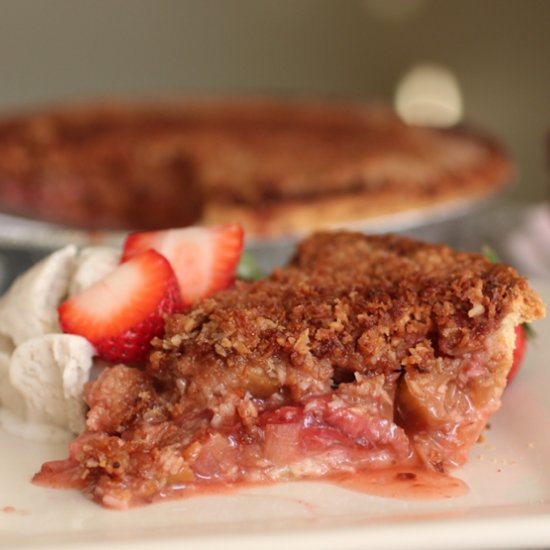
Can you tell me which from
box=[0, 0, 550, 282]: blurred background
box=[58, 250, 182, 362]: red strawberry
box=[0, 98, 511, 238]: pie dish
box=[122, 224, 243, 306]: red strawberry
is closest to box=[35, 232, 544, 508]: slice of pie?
box=[58, 250, 182, 362]: red strawberry

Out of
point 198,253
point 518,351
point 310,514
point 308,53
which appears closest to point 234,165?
point 198,253

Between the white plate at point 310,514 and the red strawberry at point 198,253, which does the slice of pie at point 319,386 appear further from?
the red strawberry at point 198,253

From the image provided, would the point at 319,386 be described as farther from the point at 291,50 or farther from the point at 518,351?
the point at 291,50

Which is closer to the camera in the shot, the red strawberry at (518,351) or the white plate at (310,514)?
the white plate at (310,514)

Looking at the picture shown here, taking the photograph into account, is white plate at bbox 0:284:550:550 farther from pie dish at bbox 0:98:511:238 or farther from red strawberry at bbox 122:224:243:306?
pie dish at bbox 0:98:511:238

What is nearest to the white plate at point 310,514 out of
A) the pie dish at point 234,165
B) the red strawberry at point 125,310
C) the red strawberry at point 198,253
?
the red strawberry at point 125,310

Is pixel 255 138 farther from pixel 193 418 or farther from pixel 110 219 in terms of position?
pixel 193 418

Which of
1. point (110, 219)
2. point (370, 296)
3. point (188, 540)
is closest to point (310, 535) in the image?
point (188, 540)
